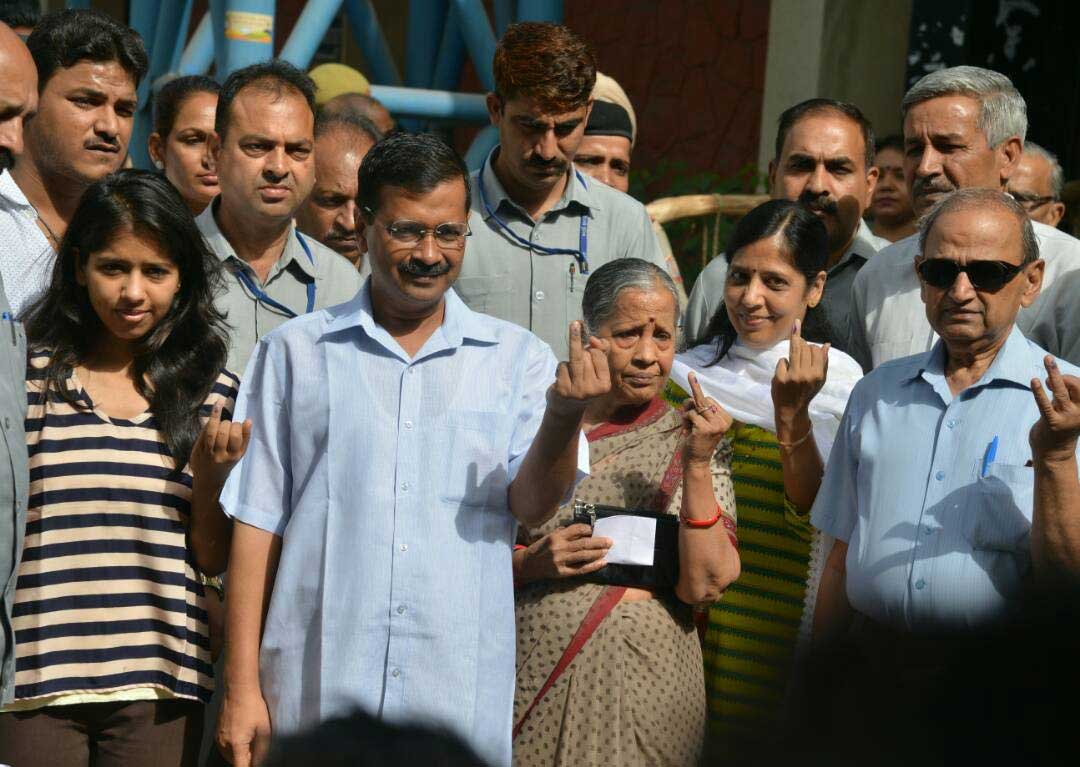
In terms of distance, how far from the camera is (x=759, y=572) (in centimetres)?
372

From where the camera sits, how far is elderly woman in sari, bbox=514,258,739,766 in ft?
11.0

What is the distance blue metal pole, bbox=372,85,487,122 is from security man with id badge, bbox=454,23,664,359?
6.57 ft

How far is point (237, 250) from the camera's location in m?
3.93

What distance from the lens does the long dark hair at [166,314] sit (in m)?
3.19

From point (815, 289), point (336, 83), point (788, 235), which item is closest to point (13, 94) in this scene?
point (788, 235)

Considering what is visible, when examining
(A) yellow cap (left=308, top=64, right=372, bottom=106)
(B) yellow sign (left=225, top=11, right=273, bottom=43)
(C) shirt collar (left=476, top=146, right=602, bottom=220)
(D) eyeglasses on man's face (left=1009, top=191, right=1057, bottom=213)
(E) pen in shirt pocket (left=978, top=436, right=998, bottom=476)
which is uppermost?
(B) yellow sign (left=225, top=11, right=273, bottom=43)

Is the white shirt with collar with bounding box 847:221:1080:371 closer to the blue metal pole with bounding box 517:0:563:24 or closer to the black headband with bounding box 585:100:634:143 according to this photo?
the black headband with bounding box 585:100:634:143

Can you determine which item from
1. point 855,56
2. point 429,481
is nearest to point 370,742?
point 429,481

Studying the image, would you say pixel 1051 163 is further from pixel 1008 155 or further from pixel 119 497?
pixel 119 497

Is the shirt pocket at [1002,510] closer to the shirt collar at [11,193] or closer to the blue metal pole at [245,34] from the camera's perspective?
the shirt collar at [11,193]

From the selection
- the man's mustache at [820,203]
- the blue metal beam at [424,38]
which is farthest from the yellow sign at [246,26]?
the man's mustache at [820,203]

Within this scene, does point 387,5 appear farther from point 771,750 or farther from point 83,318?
point 771,750

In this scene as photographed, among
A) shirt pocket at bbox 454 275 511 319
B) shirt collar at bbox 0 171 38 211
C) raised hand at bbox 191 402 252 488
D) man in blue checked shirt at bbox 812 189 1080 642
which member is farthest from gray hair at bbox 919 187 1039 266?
shirt collar at bbox 0 171 38 211

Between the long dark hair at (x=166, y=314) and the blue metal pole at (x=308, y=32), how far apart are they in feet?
9.30
